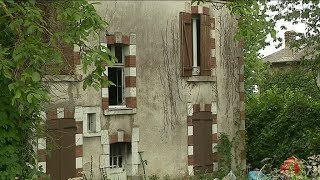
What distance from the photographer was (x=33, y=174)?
962cm

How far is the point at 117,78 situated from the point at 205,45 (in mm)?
2802

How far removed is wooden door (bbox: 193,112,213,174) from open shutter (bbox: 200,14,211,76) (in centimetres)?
117

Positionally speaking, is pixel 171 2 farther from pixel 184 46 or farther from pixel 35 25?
pixel 35 25

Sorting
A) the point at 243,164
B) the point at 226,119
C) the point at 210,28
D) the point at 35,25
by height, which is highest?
the point at 210,28

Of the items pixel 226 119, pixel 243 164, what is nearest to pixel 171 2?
pixel 226 119

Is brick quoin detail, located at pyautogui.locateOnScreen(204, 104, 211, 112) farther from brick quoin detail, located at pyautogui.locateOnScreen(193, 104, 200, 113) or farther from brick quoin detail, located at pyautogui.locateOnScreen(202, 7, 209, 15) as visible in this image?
brick quoin detail, located at pyautogui.locateOnScreen(202, 7, 209, 15)

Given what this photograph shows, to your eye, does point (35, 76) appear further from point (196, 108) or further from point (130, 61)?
point (196, 108)

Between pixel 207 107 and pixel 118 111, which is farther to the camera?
pixel 207 107

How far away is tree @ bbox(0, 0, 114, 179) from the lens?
26.3 ft

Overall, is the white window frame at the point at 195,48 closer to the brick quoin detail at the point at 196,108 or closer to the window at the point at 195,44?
the window at the point at 195,44

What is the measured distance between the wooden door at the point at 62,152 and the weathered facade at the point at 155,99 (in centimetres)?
2

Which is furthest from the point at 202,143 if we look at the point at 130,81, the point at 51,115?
the point at 51,115

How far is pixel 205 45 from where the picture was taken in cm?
1644

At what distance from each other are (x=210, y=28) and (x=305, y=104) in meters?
4.70
